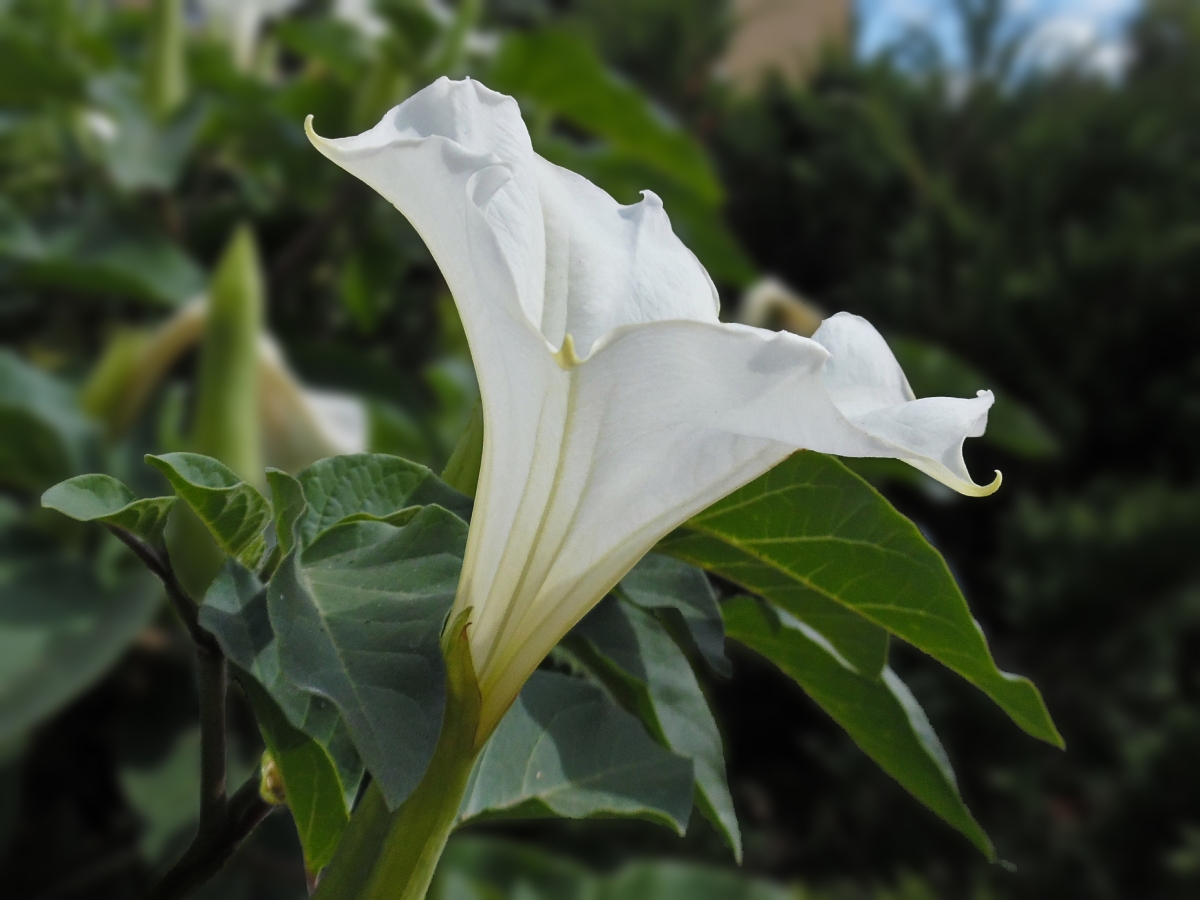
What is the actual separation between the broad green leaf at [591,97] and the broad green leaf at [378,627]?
95cm

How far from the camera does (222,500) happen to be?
0.21m

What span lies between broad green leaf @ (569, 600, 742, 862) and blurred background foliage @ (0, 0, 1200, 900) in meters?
0.56

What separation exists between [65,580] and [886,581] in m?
0.77

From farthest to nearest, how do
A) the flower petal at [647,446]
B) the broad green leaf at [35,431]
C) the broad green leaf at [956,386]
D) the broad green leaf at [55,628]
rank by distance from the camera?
the broad green leaf at [956,386] < the broad green leaf at [35,431] < the broad green leaf at [55,628] < the flower petal at [647,446]

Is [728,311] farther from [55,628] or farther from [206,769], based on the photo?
[206,769]

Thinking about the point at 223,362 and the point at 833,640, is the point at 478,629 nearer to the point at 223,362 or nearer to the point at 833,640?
the point at 833,640

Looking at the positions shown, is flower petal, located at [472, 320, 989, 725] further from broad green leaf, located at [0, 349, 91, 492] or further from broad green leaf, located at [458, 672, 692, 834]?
broad green leaf, located at [0, 349, 91, 492]

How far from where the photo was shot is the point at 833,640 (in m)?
0.24

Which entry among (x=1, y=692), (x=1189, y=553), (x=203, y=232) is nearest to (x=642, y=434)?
(x=1, y=692)

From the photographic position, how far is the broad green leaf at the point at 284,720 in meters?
0.20

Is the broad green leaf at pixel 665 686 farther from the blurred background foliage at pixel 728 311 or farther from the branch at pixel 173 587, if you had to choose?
the blurred background foliage at pixel 728 311

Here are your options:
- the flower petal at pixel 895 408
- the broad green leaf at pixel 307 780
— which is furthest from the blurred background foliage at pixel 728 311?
the flower petal at pixel 895 408

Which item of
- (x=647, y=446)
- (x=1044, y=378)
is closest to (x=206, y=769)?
(x=647, y=446)

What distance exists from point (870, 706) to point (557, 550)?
0.09 metres
